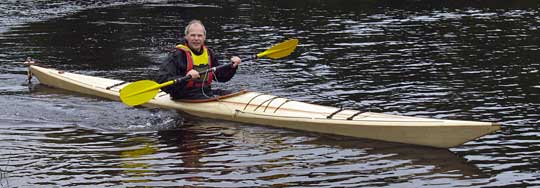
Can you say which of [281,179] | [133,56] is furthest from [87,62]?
[281,179]

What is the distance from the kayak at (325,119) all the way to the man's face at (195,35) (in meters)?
0.80

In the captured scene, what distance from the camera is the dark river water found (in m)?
8.41

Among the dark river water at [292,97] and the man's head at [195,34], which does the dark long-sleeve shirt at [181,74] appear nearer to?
the man's head at [195,34]

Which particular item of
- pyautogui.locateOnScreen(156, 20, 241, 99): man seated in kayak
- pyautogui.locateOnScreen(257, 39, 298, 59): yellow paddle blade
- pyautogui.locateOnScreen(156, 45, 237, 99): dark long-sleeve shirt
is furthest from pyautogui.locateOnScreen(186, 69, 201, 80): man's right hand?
pyautogui.locateOnScreen(257, 39, 298, 59): yellow paddle blade

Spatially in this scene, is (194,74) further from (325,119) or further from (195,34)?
(325,119)

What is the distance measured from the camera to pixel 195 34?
→ 36.6ft

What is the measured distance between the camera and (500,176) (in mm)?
8141

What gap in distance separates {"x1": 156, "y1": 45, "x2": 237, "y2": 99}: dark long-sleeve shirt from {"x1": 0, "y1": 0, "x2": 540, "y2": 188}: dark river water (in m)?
0.35

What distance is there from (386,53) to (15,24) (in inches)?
464

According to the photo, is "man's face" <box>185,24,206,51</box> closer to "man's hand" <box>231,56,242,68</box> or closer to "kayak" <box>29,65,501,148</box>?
"man's hand" <box>231,56,242,68</box>

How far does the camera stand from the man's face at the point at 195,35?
11.1 m

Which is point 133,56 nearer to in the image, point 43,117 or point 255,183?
point 43,117

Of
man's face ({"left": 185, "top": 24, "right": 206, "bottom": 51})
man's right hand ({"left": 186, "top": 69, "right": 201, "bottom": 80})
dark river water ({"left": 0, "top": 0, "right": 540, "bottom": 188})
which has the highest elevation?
man's face ({"left": 185, "top": 24, "right": 206, "bottom": 51})

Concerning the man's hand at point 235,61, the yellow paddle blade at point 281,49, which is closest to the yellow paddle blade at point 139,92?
the man's hand at point 235,61
